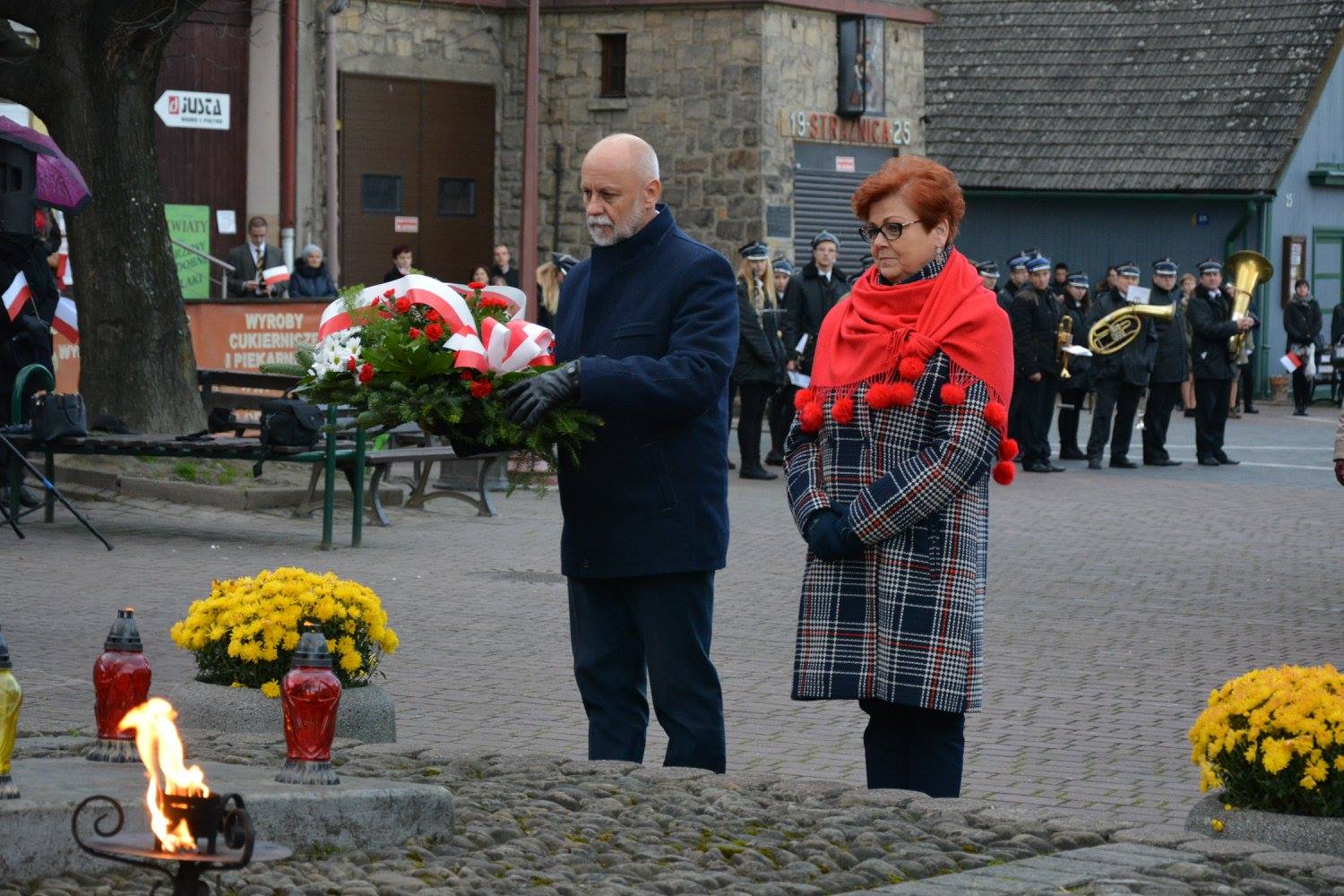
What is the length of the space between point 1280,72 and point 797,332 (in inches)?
765

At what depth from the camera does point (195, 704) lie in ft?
24.3

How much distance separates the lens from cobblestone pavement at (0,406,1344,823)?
8102 mm

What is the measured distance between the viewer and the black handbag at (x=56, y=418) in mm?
13828

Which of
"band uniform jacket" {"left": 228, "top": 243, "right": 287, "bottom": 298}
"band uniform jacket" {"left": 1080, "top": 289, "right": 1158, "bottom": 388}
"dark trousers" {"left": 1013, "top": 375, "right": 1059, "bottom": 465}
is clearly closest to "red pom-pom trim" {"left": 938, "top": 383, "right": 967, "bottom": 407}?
"dark trousers" {"left": 1013, "top": 375, "right": 1059, "bottom": 465}

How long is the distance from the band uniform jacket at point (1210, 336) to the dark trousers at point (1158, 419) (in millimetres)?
351

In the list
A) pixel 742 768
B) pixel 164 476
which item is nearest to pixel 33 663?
pixel 742 768

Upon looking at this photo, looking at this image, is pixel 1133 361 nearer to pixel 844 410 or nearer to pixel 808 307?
pixel 808 307

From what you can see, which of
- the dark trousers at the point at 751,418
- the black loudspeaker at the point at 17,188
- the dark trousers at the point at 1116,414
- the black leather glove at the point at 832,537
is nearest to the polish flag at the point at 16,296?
the black loudspeaker at the point at 17,188

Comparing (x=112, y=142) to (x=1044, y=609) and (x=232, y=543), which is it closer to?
(x=232, y=543)

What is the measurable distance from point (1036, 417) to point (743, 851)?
52.0ft

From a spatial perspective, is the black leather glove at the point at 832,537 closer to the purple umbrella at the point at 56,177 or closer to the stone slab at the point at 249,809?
the stone slab at the point at 249,809

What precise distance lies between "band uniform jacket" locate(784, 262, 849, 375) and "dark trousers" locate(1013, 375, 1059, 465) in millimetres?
1938

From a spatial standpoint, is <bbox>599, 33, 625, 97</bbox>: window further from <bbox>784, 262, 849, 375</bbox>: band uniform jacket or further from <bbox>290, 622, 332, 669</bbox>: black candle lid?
<bbox>290, 622, 332, 669</bbox>: black candle lid

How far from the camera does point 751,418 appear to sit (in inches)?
765
